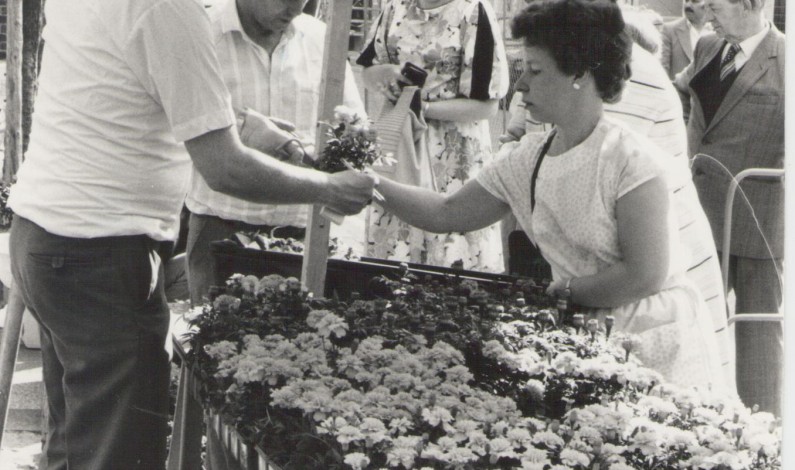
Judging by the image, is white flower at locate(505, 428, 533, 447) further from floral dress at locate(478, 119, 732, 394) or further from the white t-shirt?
the white t-shirt

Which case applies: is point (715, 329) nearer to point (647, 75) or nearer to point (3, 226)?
point (647, 75)

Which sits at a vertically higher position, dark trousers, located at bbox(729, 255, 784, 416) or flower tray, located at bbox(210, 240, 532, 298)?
flower tray, located at bbox(210, 240, 532, 298)

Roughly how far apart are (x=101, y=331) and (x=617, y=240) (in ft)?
4.23

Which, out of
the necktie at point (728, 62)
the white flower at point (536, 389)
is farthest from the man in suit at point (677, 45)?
the white flower at point (536, 389)

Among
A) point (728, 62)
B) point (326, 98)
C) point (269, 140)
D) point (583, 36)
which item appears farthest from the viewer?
point (728, 62)

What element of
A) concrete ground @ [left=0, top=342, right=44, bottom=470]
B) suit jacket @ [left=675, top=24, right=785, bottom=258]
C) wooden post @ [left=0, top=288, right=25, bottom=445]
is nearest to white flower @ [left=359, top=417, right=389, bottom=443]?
wooden post @ [left=0, top=288, right=25, bottom=445]

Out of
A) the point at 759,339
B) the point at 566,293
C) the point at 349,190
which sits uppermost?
the point at 349,190

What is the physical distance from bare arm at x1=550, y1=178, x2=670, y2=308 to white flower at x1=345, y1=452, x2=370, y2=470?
101 centimetres

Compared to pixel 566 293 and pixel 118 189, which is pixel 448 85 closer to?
pixel 566 293

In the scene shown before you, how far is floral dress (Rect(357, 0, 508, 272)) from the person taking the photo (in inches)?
169

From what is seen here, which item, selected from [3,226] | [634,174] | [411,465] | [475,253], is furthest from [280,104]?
[3,226]

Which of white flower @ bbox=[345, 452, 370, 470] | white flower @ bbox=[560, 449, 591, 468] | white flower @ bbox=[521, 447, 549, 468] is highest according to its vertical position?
white flower @ bbox=[560, 449, 591, 468]

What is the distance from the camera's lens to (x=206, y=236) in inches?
145

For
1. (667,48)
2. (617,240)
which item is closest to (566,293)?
(617,240)
